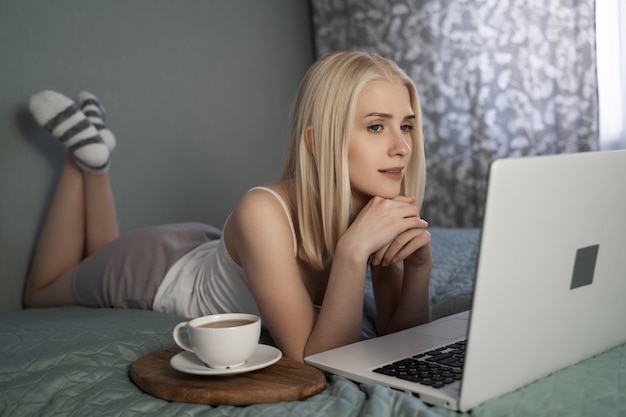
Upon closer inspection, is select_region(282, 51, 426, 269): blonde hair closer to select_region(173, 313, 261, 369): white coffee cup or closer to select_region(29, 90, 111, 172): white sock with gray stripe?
select_region(173, 313, 261, 369): white coffee cup

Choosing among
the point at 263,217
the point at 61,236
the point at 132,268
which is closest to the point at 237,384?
the point at 263,217

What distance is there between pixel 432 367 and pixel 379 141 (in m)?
0.51

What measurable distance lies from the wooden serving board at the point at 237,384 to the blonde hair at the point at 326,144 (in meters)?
0.37

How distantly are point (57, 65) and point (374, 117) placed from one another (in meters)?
1.35

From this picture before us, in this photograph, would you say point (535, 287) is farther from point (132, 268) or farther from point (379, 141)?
point (132, 268)

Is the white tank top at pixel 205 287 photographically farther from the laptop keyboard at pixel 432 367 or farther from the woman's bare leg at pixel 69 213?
the laptop keyboard at pixel 432 367

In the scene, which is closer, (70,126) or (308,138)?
(308,138)

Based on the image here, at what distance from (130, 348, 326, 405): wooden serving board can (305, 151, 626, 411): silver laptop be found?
8 centimetres

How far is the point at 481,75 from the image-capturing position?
303cm

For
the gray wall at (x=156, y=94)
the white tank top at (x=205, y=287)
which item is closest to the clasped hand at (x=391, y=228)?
the white tank top at (x=205, y=287)

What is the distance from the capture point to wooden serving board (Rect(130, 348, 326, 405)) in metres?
0.96

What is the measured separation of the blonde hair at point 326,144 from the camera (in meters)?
1.37

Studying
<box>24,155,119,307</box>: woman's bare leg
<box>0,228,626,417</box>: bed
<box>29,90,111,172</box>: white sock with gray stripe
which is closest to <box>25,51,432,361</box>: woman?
<box>0,228,626,417</box>: bed

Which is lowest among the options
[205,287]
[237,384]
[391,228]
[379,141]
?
[205,287]
